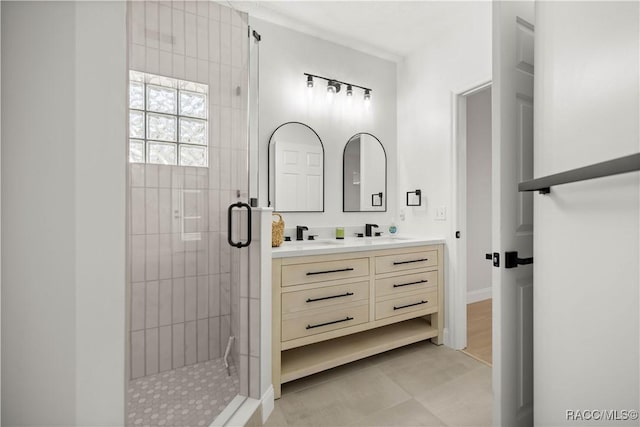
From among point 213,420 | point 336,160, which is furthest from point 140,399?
point 336,160

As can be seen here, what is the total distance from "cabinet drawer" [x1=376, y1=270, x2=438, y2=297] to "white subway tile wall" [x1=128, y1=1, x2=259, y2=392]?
3.30ft

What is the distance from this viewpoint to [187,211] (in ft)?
4.02

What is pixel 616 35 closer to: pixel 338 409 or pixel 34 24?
pixel 34 24

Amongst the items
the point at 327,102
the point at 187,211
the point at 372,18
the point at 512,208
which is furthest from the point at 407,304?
the point at 372,18

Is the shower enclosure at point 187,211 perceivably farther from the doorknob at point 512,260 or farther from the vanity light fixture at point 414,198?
the vanity light fixture at point 414,198

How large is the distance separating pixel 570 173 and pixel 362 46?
2.69 m

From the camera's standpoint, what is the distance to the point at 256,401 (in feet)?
4.82

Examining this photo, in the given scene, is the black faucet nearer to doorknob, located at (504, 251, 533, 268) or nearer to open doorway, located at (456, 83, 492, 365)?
doorknob, located at (504, 251, 533, 268)

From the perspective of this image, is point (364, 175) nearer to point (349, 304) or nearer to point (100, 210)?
point (349, 304)

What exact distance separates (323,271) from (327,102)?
1.66 m

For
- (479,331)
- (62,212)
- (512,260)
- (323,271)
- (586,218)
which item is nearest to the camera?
(62,212)

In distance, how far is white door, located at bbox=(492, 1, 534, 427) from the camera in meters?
1.04

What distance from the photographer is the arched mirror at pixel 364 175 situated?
9.07ft

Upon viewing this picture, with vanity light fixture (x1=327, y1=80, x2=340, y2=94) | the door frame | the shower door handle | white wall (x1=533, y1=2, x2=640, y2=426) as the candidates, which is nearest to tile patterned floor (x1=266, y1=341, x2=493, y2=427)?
the door frame
